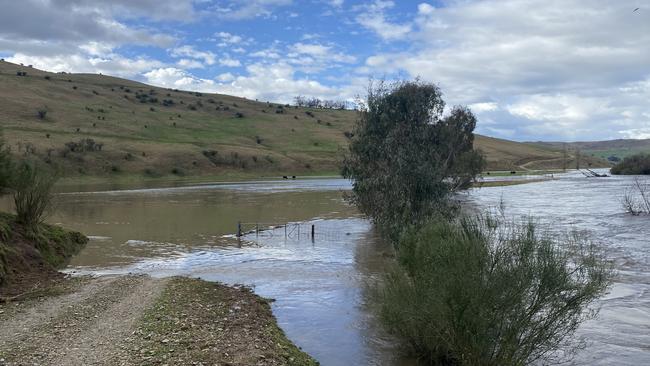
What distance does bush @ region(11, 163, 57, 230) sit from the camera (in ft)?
79.8

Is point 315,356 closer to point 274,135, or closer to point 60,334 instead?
point 60,334

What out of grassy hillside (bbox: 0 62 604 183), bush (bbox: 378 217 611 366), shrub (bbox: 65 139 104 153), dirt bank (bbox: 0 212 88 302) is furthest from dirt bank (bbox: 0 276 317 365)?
shrub (bbox: 65 139 104 153)

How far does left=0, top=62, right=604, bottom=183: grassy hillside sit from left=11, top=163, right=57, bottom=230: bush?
57768mm

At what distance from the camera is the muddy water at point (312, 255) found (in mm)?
14266

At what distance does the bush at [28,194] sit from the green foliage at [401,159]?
15.9 metres

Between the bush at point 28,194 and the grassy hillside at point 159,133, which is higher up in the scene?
the grassy hillside at point 159,133

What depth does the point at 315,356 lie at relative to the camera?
12859 millimetres

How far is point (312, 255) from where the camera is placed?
93.1ft

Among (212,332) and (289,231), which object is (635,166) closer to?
(289,231)

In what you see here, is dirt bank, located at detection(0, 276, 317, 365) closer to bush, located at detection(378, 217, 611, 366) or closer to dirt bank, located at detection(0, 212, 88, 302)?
dirt bank, located at detection(0, 212, 88, 302)

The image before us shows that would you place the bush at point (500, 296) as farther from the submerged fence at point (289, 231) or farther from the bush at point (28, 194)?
the submerged fence at point (289, 231)

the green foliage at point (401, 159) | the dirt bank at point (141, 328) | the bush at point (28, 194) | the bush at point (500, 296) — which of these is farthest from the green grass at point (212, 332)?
the bush at point (28, 194)

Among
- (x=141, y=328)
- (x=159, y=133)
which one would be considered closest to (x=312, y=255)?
(x=141, y=328)

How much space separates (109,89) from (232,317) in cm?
15944
